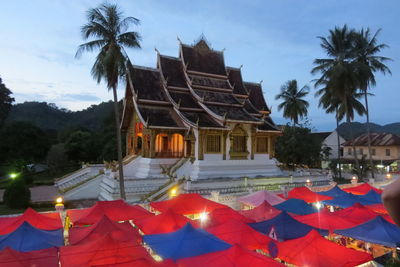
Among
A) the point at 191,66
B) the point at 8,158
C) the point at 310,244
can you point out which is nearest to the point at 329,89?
the point at 191,66

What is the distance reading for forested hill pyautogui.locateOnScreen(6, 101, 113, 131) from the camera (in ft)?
198

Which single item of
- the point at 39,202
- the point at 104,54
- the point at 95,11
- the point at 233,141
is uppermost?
the point at 95,11

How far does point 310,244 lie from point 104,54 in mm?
14074

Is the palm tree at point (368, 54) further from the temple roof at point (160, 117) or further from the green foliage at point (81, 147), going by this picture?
the green foliage at point (81, 147)

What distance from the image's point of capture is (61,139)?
4303 centimetres

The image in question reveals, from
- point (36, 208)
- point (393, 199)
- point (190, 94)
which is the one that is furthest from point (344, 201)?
point (36, 208)

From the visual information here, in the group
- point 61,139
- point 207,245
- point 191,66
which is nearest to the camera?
point 207,245

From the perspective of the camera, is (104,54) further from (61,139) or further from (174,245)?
(61,139)

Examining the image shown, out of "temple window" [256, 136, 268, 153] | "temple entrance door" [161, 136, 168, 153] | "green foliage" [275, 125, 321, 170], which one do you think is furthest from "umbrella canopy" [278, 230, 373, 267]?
"green foliage" [275, 125, 321, 170]

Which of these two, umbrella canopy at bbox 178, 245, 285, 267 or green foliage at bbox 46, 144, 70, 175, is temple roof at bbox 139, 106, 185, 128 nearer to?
umbrella canopy at bbox 178, 245, 285, 267

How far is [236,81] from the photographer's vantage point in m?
26.7

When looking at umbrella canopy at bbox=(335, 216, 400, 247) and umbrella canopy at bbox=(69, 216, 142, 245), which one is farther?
umbrella canopy at bbox=(335, 216, 400, 247)

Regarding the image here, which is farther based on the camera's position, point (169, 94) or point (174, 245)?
point (169, 94)

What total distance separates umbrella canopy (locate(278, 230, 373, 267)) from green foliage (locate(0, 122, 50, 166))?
3312cm
